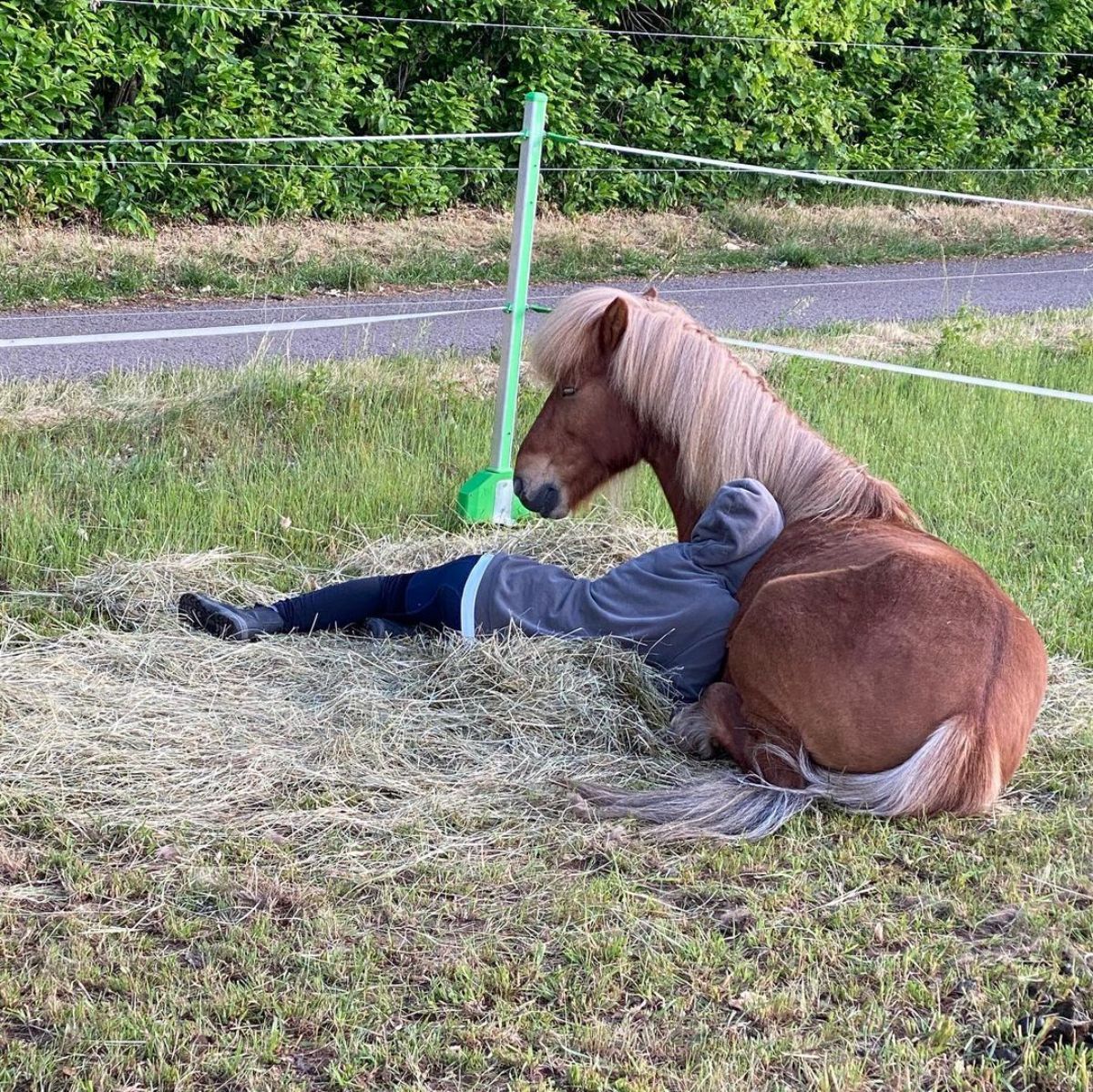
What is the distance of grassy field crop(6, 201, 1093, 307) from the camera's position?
10648mm

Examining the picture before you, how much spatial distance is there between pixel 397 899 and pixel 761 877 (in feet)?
3.04

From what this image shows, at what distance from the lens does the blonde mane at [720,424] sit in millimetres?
4297

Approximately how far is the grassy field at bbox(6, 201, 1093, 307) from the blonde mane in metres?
6.83

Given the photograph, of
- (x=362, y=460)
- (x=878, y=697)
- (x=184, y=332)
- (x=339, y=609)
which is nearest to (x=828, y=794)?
(x=878, y=697)

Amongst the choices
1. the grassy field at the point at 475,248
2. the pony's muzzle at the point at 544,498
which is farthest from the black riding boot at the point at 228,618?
the grassy field at the point at 475,248

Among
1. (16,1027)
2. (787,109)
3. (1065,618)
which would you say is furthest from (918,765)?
(787,109)

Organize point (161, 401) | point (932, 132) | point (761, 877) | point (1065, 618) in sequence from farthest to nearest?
point (932, 132) < point (161, 401) < point (1065, 618) < point (761, 877)

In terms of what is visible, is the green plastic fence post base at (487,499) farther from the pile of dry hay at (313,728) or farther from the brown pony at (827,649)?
the brown pony at (827,649)

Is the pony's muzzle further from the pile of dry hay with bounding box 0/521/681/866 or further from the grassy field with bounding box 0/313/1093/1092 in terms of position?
the pile of dry hay with bounding box 0/521/681/866

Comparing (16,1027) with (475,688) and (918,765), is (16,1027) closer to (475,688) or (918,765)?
(475,688)

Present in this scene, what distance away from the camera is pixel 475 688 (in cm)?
423

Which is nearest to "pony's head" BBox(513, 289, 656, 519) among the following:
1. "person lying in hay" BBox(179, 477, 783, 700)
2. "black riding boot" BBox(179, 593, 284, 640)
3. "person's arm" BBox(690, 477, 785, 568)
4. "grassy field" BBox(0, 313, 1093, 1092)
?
"grassy field" BBox(0, 313, 1093, 1092)

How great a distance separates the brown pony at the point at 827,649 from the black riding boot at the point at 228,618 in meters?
1.49

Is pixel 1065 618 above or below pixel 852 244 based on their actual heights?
below
